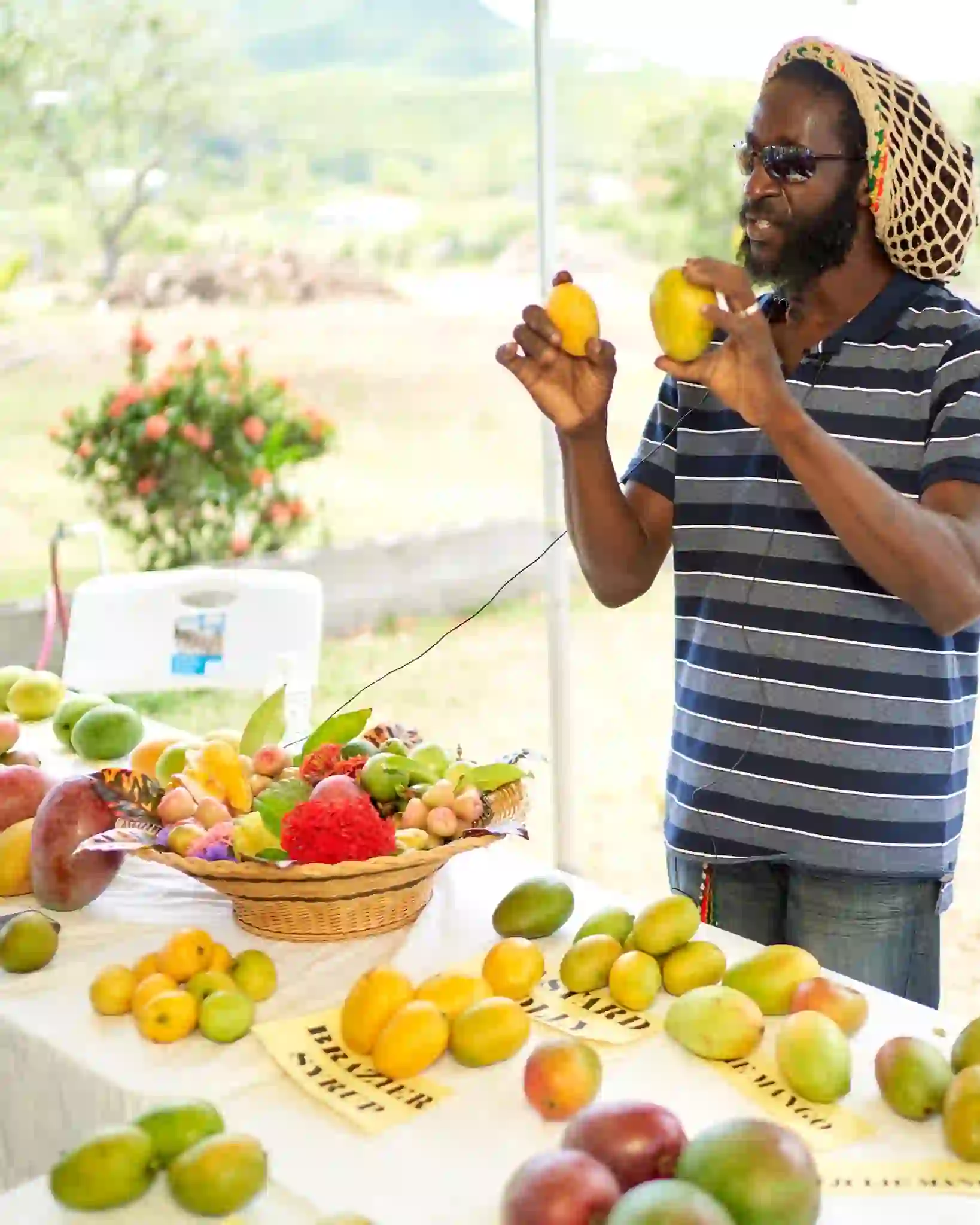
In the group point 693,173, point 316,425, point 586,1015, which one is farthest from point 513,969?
point 693,173

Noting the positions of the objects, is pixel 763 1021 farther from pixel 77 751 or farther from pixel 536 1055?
pixel 77 751

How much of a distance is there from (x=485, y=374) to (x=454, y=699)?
267 centimetres

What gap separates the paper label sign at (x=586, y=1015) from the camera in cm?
137

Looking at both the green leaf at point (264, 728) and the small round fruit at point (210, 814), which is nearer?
the small round fruit at point (210, 814)

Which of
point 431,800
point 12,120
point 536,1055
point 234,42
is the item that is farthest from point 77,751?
point 234,42

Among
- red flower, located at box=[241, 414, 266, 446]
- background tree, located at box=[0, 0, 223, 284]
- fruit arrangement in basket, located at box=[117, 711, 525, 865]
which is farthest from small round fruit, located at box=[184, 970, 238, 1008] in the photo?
background tree, located at box=[0, 0, 223, 284]

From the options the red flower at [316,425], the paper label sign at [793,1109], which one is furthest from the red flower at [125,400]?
the paper label sign at [793,1109]

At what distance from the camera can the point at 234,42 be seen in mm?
7969

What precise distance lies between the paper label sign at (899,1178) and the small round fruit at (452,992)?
35 cm

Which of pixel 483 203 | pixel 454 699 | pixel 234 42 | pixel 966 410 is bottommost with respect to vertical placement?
pixel 454 699

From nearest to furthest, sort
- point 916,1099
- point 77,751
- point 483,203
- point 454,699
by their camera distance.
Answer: point 916,1099
point 77,751
point 454,699
point 483,203

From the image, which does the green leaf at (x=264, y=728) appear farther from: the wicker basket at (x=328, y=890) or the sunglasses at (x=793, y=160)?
the sunglasses at (x=793, y=160)

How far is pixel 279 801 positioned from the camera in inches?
61.9

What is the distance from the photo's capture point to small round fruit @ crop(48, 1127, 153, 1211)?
110cm
